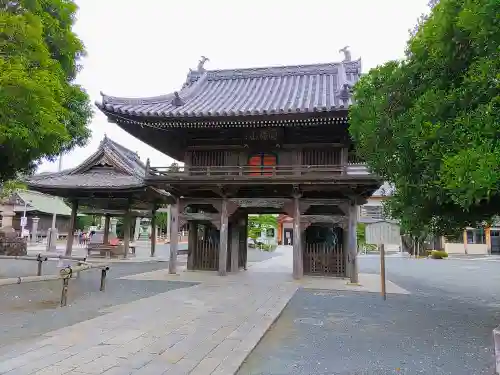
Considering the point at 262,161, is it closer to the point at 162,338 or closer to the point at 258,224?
the point at 162,338

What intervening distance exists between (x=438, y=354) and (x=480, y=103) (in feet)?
12.0

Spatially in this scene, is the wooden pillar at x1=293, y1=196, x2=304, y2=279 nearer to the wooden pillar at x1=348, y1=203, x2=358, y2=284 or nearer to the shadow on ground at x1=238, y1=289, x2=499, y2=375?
the wooden pillar at x1=348, y1=203, x2=358, y2=284

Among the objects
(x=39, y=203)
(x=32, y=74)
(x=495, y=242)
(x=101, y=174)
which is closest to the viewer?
(x=32, y=74)

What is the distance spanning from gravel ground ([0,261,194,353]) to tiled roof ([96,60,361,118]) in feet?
20.3

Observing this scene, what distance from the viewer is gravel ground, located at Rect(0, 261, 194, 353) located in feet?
21.6

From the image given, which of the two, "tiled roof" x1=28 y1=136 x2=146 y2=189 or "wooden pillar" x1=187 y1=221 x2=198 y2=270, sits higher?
"tiled roof" x1=28 y1=136 x2=146 y2=189

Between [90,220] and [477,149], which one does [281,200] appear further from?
[90,220]

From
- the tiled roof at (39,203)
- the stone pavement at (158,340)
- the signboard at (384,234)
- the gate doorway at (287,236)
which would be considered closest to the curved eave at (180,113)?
the signboard at (384,234)

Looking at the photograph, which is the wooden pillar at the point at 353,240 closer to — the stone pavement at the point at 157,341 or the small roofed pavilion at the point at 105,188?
the stone pavement at the point at 157,341

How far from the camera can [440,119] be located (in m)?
5.32

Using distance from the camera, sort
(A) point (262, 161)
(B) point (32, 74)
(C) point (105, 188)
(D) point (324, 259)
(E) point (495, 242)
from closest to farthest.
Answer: (B) point (32, 74) < (A) point (262, 161) < (D) point (324, 259) < (C) point (105, 188) < (E) point (495, 242)

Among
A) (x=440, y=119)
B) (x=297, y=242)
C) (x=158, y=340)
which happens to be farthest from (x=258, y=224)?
(x=440, y=119)

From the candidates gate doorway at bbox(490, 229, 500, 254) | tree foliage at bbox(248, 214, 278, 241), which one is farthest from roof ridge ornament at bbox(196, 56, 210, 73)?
gate doorway at bbox(490, 229, 500, 254)

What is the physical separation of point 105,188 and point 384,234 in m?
16.1
